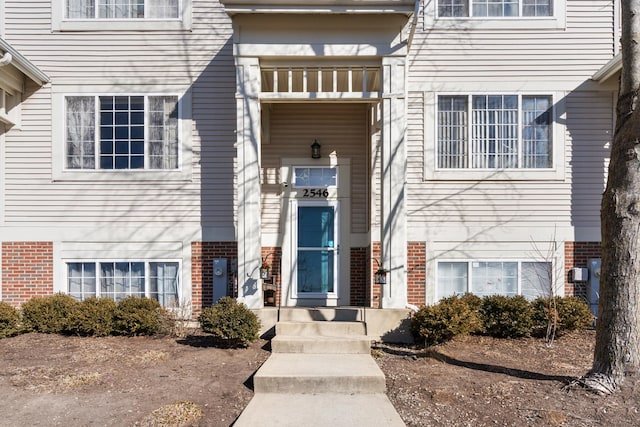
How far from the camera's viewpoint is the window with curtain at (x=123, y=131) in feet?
29.0

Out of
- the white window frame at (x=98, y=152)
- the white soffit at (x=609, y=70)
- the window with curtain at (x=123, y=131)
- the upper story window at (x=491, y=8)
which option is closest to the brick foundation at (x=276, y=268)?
the white window frame at (x=98, y=152)

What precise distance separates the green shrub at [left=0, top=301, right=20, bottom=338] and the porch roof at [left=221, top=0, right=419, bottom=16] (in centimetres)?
585

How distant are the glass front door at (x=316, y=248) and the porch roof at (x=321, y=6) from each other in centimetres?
338

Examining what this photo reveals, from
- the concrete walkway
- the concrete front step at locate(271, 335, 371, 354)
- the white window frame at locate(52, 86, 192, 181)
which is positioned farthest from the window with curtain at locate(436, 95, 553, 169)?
the white window frame at locate(52, 86, 192, 181)

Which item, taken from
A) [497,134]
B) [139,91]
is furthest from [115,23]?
[497,134]

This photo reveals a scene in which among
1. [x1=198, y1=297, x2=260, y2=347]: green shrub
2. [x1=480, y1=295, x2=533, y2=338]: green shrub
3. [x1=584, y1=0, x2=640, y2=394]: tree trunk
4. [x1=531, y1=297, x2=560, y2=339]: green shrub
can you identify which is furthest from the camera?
[x1=480, y1=295, x2=533, y2=338]: green shrub

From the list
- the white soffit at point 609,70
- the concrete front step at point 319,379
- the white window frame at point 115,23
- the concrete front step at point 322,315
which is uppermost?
the white window frame at point 115,23

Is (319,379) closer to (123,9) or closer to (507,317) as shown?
(507,317)

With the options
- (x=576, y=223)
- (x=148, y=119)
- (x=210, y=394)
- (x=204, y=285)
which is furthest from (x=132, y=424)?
(x=576, y=223)

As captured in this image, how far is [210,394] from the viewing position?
5527 millimetres

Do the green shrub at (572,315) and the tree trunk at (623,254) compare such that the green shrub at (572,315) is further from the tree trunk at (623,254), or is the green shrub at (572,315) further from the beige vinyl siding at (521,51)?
the beige vinyl siding at (521,51)

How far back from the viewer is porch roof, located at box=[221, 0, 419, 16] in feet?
24.4

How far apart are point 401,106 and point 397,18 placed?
1379 mm

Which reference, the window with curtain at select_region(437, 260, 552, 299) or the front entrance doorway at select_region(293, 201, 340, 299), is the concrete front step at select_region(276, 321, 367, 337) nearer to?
the front entrance doorway at select_region(293, 201, 340, 299)
